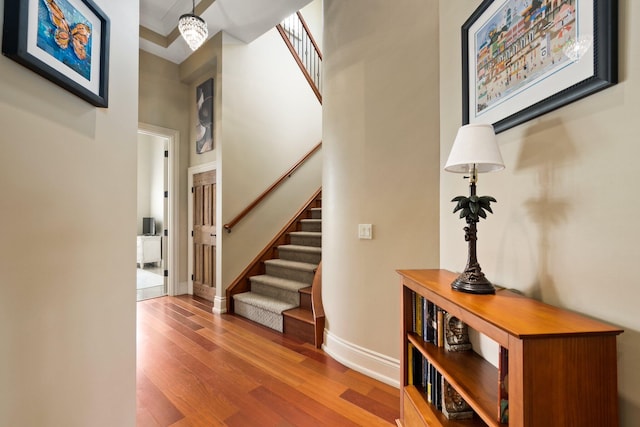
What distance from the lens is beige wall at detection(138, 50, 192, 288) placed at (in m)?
3.82

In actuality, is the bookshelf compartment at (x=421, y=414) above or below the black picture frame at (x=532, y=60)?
below

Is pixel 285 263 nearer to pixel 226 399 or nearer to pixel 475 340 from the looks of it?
pixel 226 399

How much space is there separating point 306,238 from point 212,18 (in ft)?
9.45

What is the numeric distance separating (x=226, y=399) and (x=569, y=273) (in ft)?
6.44

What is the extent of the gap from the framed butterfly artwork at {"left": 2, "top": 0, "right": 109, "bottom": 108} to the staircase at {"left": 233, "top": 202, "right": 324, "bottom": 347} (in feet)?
7.42

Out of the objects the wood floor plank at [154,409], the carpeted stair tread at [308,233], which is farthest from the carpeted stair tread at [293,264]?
the wood floor plank at [154,409]

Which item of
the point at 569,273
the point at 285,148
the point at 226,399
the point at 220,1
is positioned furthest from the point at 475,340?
the point at 220,1

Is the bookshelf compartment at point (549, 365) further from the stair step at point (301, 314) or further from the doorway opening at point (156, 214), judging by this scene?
the doorway opening at point (156, 214)

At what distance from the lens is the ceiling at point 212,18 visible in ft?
9.96

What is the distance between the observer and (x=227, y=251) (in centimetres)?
351

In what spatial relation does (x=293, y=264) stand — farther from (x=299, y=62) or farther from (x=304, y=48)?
(x=304, y=48)

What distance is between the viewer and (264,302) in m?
3.13

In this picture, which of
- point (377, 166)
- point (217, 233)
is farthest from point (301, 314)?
point (377, 166)

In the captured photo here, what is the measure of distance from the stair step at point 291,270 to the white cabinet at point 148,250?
12.2 ft
